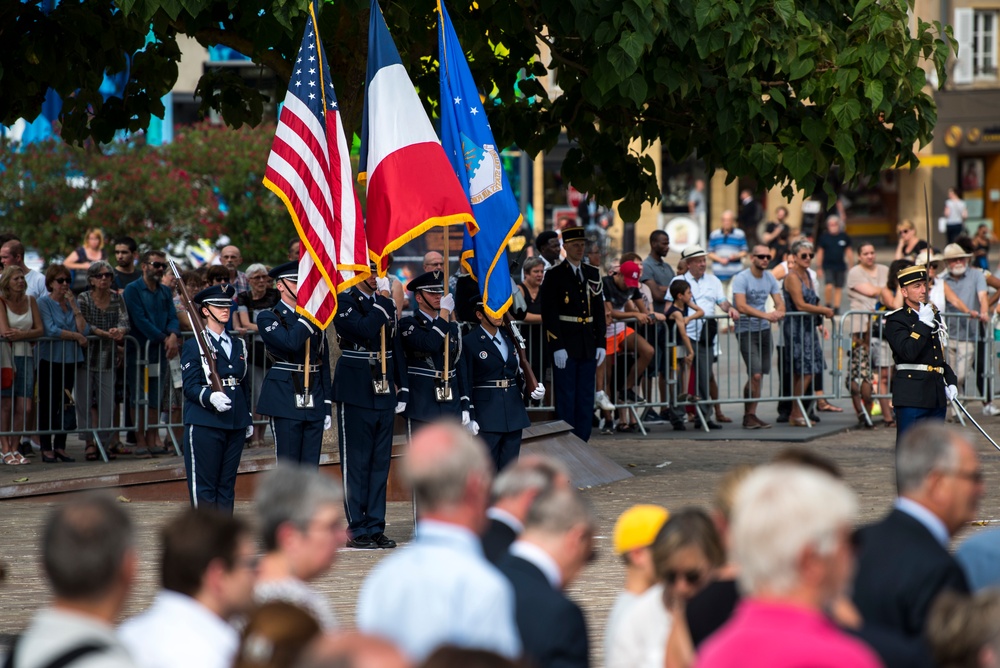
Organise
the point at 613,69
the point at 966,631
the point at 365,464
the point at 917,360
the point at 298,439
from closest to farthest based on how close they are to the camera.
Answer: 1. the point at 966,631
2. the point at 365,464
3. the point at 298,439
4. the point at 613,69
5. the point at 917,360

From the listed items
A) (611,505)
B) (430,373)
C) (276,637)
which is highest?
(430,373)

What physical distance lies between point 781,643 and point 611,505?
27.6 feet

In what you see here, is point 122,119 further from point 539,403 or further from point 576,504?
point 576,504

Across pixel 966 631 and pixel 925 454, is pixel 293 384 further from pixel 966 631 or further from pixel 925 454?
pixel 966 631

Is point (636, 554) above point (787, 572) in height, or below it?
below

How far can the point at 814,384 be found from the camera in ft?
56.5

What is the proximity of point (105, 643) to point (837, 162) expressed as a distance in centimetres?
1007

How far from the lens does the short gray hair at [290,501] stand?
4.46 m

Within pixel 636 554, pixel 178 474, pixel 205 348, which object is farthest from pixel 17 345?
pixel 636 554

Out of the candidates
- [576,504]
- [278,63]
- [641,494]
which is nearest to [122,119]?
[278,63]

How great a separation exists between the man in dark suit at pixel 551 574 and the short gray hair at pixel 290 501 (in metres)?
0.57

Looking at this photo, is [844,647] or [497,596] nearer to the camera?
[844,647]

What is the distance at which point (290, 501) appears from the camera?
14.7 feet

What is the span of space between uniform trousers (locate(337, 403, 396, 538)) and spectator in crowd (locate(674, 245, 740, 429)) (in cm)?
687
